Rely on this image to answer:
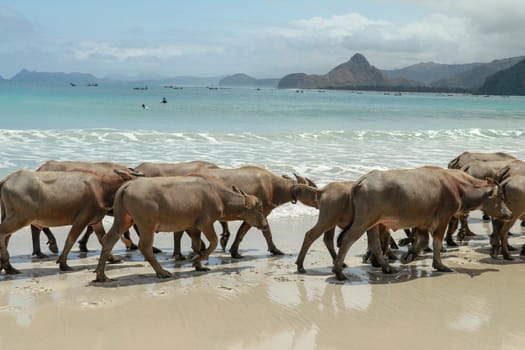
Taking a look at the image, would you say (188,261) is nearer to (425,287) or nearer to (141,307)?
(141,307)

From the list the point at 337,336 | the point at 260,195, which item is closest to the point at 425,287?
the point at 337,336

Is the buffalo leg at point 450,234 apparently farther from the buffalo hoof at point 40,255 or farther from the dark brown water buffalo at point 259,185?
the buffalo hoof at point 40,255

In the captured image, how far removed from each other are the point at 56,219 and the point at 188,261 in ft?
7.14

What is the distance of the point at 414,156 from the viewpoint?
972 inches

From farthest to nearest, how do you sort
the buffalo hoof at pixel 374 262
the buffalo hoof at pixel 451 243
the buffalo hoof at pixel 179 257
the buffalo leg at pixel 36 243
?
the buffalo hoof at pixel 451 243 < the buffalo leg at pixel 36 243 < the buffalo hoof at pixel 179 257 < the buffalo hoof at pixel 374 262

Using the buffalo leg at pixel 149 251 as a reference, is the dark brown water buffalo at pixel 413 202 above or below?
above

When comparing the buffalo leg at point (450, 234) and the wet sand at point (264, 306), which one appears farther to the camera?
the buffalo leg at point (450, 234)

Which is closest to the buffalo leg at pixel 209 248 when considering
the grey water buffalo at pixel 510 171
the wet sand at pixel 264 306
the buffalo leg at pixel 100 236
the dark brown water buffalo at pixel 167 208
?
the dark brown water buffalo at pixel 167 208

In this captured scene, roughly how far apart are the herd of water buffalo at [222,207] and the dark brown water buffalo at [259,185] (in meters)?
0.12

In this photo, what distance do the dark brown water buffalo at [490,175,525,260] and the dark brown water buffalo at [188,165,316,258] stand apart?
344 cm

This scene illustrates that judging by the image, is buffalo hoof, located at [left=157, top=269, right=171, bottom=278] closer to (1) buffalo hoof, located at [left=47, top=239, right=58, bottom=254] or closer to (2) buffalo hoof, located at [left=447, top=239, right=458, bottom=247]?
(1) buffalo hoof, located at [left=47, top=239, right=58, bottom=254]

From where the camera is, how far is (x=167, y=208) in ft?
30.0

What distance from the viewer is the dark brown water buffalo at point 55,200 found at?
9352mm

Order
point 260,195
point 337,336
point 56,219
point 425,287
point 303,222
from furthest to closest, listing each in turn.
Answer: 1. point 303,222
2. point 260,195
3. point 56,219
4. point 425,287
5. point 337,336
